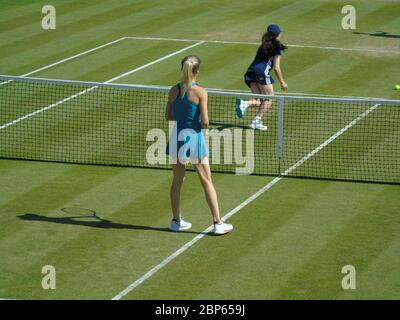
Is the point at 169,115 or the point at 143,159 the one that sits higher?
the point at 169,115

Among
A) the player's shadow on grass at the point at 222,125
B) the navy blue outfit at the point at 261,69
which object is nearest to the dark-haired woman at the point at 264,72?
the navy blue outfit at the point at 261,69

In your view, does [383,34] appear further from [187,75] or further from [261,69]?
[187,75]

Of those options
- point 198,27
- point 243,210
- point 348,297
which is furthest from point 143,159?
point 198,27

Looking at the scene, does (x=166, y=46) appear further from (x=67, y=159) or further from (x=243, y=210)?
(x=243, y=210)

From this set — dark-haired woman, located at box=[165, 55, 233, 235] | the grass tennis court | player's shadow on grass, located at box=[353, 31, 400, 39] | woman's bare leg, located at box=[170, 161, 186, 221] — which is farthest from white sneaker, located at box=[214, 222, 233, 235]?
player's shadow on grass, located at box=[353, 31, 400, 39]

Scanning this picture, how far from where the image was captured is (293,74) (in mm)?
27547

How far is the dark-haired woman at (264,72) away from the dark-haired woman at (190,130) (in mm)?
5900

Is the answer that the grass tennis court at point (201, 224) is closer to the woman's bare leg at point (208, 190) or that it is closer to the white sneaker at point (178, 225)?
the white sneaker at point (178, 225)

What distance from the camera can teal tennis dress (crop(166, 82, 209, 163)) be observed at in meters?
16.2

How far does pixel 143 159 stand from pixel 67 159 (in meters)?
1.53

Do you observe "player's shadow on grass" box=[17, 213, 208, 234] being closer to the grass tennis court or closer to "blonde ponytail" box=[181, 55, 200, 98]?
the grass tennis court

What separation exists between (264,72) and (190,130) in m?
6.64

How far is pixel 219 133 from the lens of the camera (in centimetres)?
2186

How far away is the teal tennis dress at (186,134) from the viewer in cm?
1620
